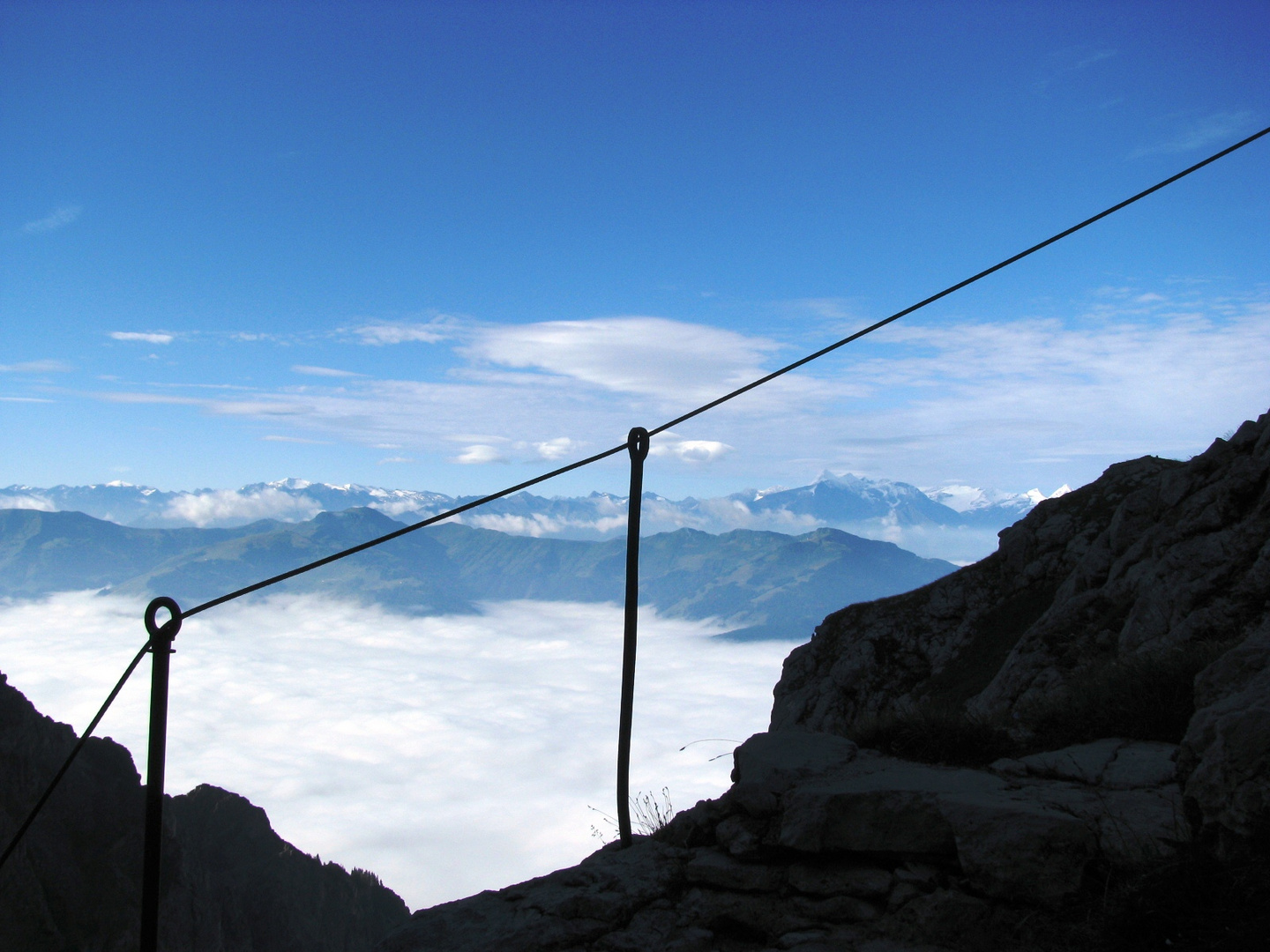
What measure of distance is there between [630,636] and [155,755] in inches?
137

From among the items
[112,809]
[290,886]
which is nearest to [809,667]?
[112,809]

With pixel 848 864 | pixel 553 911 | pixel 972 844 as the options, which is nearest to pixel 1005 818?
pixel 972 844

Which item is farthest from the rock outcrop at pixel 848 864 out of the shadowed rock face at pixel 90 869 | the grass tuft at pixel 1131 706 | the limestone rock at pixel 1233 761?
the shadowed rock face at pixel 90 869

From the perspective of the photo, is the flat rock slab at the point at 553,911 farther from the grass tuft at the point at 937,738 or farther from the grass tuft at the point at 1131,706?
the grass tuft at the point at 1131,706

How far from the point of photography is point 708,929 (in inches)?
218

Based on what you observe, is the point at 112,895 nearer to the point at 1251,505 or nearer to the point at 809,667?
the point at 809,667

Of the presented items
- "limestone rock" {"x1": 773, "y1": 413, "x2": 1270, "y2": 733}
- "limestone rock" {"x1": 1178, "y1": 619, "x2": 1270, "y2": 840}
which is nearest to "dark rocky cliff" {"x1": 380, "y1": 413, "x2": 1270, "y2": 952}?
"limestone rock" {"x1": 1178, "y1": 619, "x2": 1270, "y2": 840}

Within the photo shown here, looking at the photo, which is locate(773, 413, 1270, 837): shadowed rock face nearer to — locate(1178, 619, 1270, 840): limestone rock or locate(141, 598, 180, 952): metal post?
locate(1178, 619, 1270, 840): limestone rock

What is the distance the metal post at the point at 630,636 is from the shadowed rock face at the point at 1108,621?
3381 mm

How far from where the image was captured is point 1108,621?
15.2 m

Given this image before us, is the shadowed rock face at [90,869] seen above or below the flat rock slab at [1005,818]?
below

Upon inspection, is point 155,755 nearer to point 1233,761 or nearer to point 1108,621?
point 1233,761

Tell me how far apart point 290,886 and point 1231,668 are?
16452cm

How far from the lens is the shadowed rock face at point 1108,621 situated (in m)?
5.31
